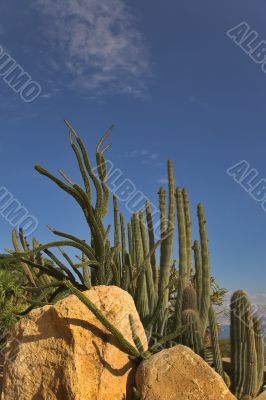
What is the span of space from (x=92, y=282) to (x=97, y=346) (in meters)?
1.68

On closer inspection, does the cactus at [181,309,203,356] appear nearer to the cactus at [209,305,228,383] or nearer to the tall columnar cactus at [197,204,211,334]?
the cactus at [209,305,228,383]

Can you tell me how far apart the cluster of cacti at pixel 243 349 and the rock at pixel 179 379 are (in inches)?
55.3

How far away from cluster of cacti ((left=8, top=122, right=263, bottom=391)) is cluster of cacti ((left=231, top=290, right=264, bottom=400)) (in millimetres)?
33

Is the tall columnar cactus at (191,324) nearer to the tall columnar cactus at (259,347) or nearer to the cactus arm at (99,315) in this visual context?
the tall columnar cactus at (259,347)

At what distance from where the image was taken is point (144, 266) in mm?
7484

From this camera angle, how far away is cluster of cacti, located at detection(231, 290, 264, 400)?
7.49 meters

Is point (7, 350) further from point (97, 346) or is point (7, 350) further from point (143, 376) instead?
point (143, 376)

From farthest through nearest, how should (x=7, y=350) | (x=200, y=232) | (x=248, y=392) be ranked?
(x=200, y=232), (x=248, y=392), (x=7, y=350)

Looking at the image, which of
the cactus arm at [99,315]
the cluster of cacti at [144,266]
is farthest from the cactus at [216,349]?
the cactus arm at [99,315]

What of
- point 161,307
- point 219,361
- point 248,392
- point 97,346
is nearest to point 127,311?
point 97,346

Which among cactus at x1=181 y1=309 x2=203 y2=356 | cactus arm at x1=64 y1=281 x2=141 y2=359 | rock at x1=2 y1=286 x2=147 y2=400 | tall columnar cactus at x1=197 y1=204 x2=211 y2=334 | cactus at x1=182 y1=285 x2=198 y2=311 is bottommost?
rock at x1=2 y1=286 x2=147 y2=400

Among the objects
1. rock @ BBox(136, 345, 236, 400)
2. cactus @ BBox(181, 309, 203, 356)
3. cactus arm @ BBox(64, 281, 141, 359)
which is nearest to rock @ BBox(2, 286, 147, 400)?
cactus arm @ BBox(64, 281, 141, 359)

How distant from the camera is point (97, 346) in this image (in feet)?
20.7

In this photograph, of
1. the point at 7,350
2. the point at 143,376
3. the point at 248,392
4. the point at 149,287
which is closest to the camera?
the point at 143,376
